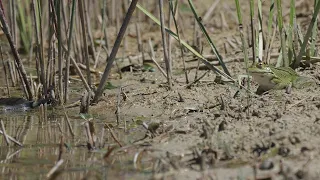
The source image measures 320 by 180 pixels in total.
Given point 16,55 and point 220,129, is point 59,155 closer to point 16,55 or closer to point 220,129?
point 220,129

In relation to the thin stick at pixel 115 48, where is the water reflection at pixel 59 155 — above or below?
below

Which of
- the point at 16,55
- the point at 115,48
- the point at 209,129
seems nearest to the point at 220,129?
the point at 209,129

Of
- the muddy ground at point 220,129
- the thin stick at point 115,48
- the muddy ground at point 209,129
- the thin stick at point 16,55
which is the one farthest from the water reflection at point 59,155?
the thin stick at point 16,55

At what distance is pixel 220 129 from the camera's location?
4363mm

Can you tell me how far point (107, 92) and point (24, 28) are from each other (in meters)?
2.71

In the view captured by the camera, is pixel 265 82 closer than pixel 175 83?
Yes

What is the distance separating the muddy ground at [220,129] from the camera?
3.68m

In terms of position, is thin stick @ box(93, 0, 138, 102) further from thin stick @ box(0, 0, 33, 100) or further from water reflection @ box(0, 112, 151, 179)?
thin stick @ box(0, 0, 33, 100)

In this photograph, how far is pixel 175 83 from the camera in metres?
6.27

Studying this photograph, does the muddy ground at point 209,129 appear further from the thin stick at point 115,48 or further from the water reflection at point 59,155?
the thin stick at point 115,48

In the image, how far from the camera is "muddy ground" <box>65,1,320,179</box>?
3.68 meters

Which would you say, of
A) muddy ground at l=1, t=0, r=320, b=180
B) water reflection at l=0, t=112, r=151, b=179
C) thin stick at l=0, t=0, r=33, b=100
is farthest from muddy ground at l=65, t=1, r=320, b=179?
thin stick at l=0, t=0, r=33, b=100

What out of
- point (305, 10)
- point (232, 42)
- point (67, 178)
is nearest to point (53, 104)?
point (67, 178)

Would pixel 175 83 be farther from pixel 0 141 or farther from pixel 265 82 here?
pixel 0 141
